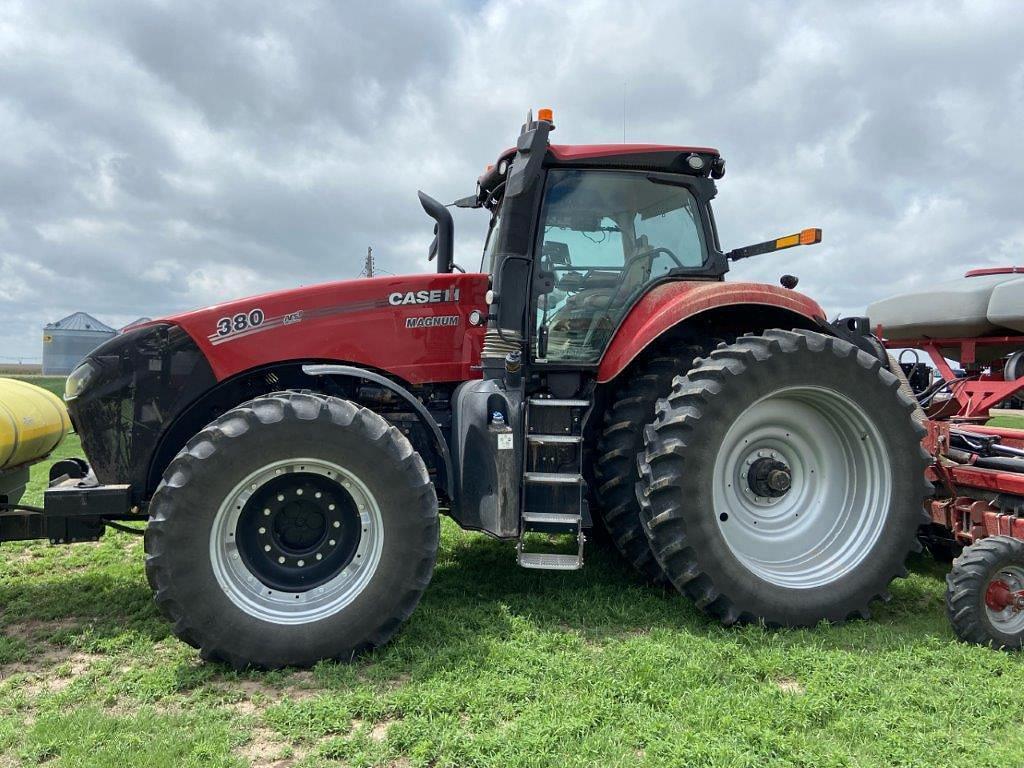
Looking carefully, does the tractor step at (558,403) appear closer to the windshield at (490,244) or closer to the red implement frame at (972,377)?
the windshield at (490,244)

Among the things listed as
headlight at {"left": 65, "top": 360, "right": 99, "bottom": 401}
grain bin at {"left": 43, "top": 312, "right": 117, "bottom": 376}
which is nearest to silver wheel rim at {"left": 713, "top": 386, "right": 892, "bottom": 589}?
headlight at {"left": 65, "top": 360, "right": 99, "bottom": 401}

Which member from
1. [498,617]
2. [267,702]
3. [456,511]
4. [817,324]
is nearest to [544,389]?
[456,511]

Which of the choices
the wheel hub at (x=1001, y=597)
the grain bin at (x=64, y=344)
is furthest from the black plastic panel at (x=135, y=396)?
the grain bin at (x=64, y=344)

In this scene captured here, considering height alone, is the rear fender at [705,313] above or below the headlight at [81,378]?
above

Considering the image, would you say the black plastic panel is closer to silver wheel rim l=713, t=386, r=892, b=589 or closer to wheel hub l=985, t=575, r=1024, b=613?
silver wheel rim l=713, t=386, r=892, b=589

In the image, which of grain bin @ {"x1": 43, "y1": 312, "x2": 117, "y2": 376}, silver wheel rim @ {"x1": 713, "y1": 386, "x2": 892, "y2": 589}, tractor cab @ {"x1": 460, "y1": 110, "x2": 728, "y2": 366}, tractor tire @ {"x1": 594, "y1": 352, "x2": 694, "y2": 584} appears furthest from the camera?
grain bin @ {"x1": 43, "y1": 312, "x2": 117, "y2": 376}

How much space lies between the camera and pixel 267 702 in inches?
111

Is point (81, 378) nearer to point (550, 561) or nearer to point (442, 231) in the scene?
point (442, 231)

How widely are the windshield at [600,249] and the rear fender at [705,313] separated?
14cm

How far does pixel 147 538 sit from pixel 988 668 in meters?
3.82

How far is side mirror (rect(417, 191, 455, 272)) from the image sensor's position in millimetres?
4363

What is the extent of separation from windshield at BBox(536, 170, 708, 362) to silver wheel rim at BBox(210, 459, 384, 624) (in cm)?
140

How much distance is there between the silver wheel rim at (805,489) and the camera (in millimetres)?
3732

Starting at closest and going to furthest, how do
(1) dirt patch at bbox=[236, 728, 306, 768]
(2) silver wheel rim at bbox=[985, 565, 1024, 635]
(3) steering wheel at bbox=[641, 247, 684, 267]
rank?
1. (1) dirt patch at bbox=[236, 728, 306, 768]
2. (2) silver wheel rim at bbox=[985, 565, 1024, 635]
3. (3) steering wheel at bbox=[641, 247, 684, 267]
